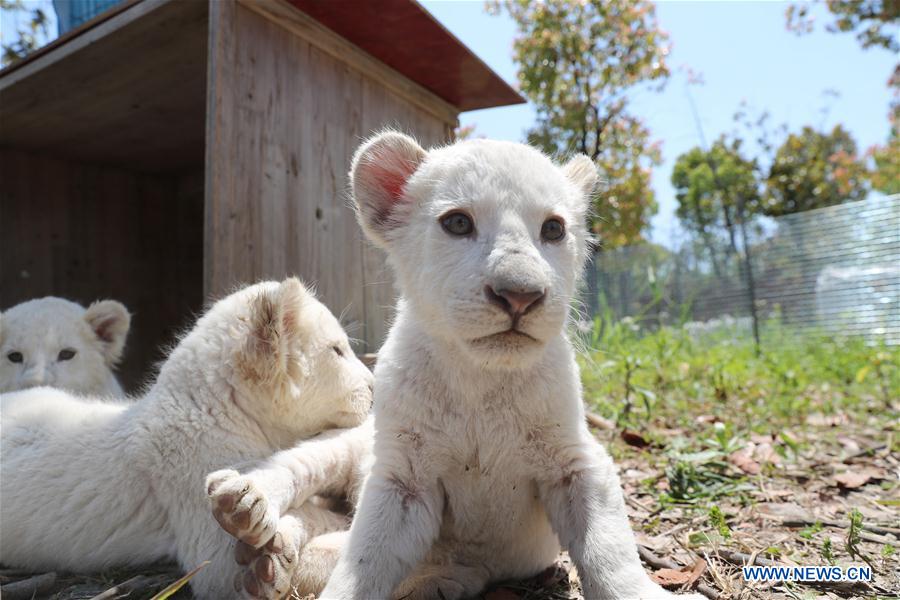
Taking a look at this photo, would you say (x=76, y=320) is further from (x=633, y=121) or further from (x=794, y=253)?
(x=633, y=121)

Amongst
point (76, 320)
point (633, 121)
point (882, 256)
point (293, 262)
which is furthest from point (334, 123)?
point (633, 121)

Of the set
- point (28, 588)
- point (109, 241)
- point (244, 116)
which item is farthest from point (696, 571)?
point (109, 241)

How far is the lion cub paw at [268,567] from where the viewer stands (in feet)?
7.00

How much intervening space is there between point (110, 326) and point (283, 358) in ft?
9.64

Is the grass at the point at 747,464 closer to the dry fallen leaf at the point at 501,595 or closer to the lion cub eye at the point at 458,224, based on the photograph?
the dry fallen leaf at the point at 501,595

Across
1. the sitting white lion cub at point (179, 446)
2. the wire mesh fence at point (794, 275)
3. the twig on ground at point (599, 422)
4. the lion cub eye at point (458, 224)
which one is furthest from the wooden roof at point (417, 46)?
the wire mesh fence at point (794, 275)

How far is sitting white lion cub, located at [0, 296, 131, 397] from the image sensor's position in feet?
14.7

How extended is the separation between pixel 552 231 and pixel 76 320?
422cm

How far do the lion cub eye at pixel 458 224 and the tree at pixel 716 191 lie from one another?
329 inches

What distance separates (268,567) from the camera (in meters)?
2.14

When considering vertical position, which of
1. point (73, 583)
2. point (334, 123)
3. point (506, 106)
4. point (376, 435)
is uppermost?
point (506, 106)

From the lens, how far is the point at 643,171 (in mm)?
22203

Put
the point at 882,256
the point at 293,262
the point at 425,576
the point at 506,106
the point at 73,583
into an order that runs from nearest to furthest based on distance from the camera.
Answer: the point at 425,576 → the point at 73,583 → the point at 293,262 → the point at 506,106 → the point at 882,256

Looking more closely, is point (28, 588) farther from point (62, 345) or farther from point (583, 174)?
point (583, 174)
